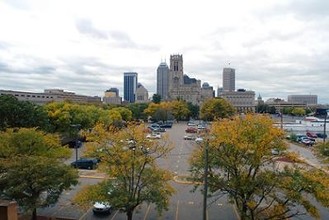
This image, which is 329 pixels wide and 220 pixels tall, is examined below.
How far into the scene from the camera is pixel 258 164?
17656mm

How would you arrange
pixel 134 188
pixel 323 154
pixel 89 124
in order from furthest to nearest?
1. pixel 89 124
2. pixel 323 154
3. pixel 134 188

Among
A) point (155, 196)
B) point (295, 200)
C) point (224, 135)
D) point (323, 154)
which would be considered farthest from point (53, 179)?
point (323, 154)

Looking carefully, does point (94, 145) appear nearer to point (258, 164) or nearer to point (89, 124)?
point (258, 164)

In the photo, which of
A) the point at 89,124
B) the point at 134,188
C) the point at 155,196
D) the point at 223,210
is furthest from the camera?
the point at 89,124

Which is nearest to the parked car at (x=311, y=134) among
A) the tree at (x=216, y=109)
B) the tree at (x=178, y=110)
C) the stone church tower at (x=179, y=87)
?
the tree at (x=216, y=109)

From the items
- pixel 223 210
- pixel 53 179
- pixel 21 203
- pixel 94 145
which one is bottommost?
pixel 223 210

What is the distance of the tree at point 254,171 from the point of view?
54.2ft

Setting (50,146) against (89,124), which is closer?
(50,146)

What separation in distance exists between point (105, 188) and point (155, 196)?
8.92 feet

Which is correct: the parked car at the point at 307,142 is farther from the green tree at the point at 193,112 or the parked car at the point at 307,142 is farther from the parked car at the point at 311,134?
the green tree at the point at 193,112

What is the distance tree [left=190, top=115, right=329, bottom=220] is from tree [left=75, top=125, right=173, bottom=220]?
2360 millimetres

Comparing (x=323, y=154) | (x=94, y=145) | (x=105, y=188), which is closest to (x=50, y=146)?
(x=94, y=145)

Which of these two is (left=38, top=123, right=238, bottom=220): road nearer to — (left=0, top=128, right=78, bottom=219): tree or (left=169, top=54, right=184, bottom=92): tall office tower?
(left=0, top=128, right=78, bottom=219): tree

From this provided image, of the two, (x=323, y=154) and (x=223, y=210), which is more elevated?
(x=323, y=154)
